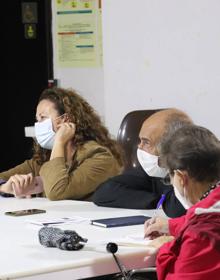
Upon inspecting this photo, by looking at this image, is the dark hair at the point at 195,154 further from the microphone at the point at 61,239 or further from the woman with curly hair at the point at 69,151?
the woman with curly hair at the point at 69,151

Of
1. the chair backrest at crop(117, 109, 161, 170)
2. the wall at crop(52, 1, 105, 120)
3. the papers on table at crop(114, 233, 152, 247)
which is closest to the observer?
the papers on table at crop(114, 233, 152, 247)

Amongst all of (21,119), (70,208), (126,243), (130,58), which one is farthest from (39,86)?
(126,243)

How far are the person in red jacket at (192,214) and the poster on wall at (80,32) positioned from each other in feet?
9.51

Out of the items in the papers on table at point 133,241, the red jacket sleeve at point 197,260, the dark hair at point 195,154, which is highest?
the dark hair at point 195,154

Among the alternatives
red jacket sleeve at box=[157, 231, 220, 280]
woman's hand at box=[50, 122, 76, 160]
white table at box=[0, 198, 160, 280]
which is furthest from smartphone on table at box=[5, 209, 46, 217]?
red jacket sleeve at box=[157, 231, 220, 280]

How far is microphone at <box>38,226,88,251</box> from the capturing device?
1835mm

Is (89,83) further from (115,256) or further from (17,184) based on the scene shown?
(115,256)

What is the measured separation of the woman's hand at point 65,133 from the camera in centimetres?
292

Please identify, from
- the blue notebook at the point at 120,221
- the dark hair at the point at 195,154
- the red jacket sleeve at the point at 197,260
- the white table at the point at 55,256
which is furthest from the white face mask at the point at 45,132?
the red jacket sleeve at the point at 197,260

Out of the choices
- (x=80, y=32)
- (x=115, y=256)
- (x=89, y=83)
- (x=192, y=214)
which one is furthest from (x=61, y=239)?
(x=80, y=32)

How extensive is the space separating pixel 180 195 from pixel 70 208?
2.78ft

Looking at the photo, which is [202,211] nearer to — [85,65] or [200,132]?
[200,132]

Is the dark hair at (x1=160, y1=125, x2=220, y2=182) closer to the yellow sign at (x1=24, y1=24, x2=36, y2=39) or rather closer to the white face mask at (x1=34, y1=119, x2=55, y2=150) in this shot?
the white face mask at (x1=34, y1=119, x2=55, y2=150)

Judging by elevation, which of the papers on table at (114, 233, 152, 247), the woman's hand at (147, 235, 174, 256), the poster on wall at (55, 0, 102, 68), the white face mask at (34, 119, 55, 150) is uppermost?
the poster on wall at (55, 0, 102, 68)
